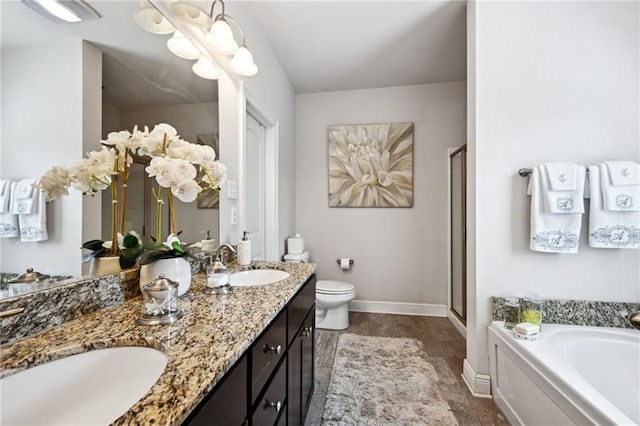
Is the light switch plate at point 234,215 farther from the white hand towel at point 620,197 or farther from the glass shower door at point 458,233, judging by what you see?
the white hand towel at point 620,197

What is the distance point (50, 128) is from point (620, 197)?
8.24 ft

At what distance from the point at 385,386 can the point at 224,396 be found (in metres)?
1.49

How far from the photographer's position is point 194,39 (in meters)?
1.31

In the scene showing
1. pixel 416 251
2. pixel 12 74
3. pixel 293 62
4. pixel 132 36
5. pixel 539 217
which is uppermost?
pixel 293 62

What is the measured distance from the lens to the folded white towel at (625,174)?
146 centimetres

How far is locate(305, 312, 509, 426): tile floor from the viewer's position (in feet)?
4.87

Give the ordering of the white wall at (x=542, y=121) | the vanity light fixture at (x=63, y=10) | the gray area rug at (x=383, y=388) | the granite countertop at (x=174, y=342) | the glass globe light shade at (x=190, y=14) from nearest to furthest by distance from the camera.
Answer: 1. the granite countertop at (x=174, y=342)
2. the vanity light fixture at (x=63, y=10)
3. the glass globe light shade at (x=190, y=14)
4. the gray area rug at (x=383, y=388)
5. the white wall at (x=542, y=121)

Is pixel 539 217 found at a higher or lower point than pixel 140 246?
higher

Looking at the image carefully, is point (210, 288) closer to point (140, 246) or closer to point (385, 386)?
point (140, 246)

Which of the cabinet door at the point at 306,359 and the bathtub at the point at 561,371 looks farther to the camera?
the cabinet door at the point at 306,359

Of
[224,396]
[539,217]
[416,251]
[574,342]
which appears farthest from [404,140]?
[224,396]

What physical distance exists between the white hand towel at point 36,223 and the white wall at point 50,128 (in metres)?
0.01

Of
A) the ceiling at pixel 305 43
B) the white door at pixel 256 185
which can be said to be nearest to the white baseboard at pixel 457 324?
the white door at pixel 256 185

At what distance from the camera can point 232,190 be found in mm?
1628
